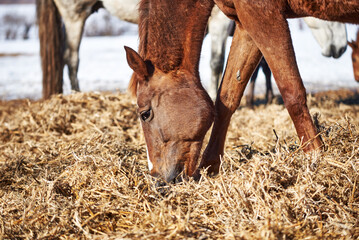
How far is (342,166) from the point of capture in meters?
1.80

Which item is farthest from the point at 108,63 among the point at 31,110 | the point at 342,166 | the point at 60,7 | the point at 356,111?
the point at 342,166

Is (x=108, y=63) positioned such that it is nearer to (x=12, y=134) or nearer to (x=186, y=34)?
(x=12, y=134)

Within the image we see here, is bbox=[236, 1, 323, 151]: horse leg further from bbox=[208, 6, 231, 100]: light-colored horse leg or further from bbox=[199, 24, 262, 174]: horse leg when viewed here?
bbox=[208, 6, 231, 100]: light-colored horse leg

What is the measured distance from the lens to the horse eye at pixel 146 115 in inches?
88.7

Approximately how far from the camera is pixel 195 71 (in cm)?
238

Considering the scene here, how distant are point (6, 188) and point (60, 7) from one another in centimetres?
430

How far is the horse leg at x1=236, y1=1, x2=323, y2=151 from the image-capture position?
205 cm

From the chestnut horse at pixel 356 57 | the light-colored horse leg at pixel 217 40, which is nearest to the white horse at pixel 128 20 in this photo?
the light-colored horse leg at pixel 217 40

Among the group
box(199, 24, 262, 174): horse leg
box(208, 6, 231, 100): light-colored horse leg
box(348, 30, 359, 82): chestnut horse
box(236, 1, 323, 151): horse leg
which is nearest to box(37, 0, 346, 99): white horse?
box(208, 6, 231, 100): light-colored horse leg

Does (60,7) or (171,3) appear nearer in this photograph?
(171,3)

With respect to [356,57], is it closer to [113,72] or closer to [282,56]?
[282,56]

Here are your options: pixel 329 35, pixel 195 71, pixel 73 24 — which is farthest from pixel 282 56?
pixel 73 24

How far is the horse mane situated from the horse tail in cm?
389

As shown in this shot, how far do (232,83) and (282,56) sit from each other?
472 mm
